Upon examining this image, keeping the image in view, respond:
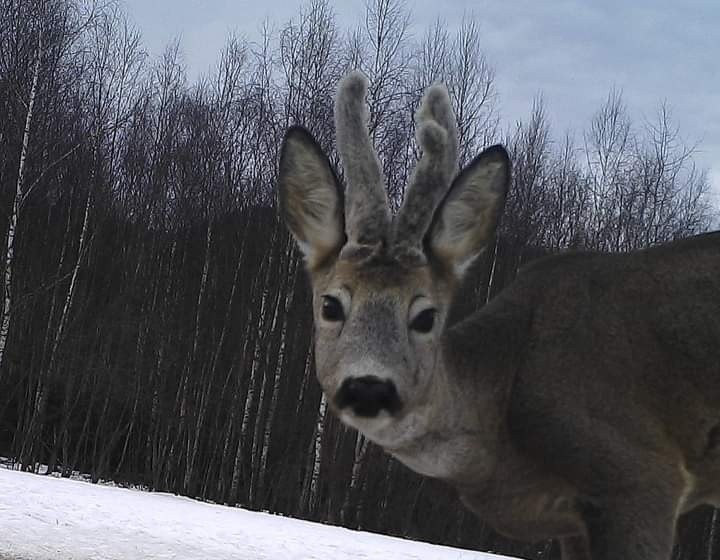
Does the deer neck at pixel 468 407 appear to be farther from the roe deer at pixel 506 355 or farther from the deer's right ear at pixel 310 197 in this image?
the deer's right ear at pixel 310 197

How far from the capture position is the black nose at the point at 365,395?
117 inches

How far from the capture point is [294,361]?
22.3 metres

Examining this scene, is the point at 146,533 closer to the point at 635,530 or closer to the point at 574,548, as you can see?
the point at 574,548

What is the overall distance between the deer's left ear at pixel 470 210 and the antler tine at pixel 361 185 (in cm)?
21

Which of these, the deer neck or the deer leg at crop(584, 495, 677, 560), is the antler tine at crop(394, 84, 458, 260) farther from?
the deer leg at crop(584, 495, 677, 560)

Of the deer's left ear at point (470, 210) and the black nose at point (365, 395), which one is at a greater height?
the deer's left ear at point (470, 210)

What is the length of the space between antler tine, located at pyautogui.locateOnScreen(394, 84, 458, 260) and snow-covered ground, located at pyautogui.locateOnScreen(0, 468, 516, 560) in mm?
7076

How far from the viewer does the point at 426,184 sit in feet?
11.4

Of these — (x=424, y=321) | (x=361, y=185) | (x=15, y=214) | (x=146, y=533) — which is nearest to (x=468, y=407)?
(x=424, y=321)

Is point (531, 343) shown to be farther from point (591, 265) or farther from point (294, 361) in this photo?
point (294, 361)

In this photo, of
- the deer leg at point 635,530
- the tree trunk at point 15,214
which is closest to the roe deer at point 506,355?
the deer leg at point 635,530

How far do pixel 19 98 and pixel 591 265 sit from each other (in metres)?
18.1

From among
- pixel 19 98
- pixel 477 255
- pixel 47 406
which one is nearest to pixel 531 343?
pixel 477 255

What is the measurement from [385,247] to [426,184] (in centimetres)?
30
